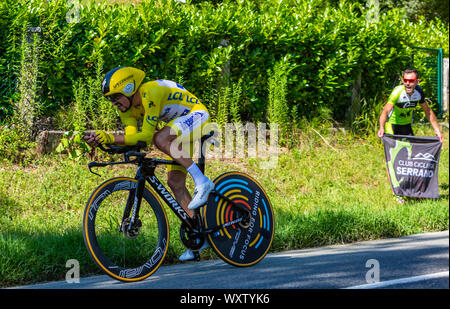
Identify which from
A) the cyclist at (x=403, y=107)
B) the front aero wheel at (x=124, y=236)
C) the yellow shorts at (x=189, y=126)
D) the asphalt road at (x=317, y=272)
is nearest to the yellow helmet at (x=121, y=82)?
the yellow shorts at (x=189, y=126)

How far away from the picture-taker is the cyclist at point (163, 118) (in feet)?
15.3

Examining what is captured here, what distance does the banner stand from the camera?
932 centimetres

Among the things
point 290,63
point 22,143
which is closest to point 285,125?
point 290,63

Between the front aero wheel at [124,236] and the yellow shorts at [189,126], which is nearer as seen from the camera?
the front aero wheel at [124,236]

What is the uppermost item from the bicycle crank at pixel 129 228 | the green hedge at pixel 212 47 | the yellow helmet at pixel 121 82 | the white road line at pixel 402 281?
the green hedge at pixel 212 47

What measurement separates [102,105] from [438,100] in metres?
10.2

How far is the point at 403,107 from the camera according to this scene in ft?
31.3

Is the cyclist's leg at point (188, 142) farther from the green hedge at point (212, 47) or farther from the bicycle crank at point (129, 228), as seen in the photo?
the green hedge at point (212, 47)

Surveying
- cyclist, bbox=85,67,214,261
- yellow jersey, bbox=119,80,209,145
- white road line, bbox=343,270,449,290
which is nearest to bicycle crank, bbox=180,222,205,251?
cyclist, bbox=85,67,214,261

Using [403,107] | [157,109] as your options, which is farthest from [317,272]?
[403,107]

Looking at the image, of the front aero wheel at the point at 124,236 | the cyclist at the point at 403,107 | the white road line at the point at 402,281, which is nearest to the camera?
the front aero wheel at the point at 124,236

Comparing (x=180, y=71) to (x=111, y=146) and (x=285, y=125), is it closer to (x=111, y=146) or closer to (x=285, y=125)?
(x=285, y=125)

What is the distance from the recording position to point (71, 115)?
8906 millimetres

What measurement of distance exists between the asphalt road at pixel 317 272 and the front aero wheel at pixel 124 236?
196 millimetres
